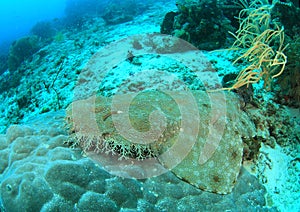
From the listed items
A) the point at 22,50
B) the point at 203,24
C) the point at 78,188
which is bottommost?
the point at 22,50

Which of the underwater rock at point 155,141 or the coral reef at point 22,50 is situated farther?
the coral reef at point 22,50

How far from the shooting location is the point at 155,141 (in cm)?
254

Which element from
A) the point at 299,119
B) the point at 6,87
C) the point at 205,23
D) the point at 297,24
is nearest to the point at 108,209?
the point at 299,119

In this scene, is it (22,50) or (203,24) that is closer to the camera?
(203,24)

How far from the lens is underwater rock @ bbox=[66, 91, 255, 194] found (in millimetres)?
2500

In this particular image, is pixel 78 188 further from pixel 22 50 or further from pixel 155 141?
pixel 22 50

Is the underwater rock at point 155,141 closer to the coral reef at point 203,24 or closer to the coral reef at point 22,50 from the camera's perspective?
the coral reef at point 203,24

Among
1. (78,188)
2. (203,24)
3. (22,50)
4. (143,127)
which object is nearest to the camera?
(78,188)

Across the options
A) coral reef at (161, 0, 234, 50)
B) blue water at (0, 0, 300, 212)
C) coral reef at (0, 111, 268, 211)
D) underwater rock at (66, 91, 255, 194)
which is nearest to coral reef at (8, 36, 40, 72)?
blue water at (0, 0, 300, 212)

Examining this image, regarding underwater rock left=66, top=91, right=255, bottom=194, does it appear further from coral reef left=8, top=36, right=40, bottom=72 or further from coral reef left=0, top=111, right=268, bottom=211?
coral reef left=8, top=36, right=40, bottom=72

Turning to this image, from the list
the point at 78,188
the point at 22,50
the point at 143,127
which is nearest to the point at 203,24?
the point at 143,127

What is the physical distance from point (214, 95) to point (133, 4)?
14486 mm

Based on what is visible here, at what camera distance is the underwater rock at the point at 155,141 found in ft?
8.20

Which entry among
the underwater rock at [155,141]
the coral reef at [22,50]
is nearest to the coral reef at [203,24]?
the underwater rock at [155,141]
